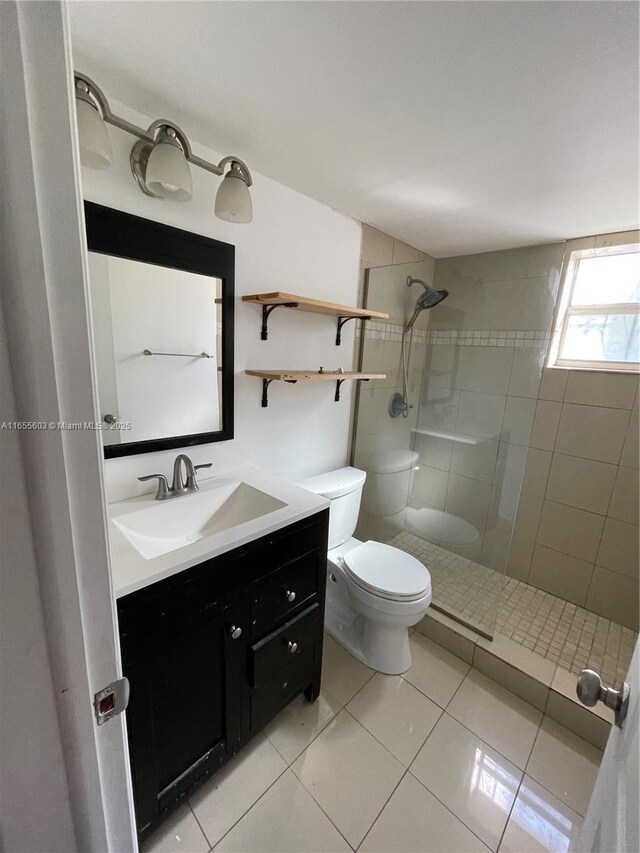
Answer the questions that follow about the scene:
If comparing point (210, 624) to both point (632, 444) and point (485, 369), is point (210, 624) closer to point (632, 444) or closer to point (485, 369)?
point (485, 369)

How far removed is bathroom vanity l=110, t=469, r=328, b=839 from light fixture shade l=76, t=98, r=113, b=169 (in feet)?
3.31

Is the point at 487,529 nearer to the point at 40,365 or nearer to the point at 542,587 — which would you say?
the point at 542,587

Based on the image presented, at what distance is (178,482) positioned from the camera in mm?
1279

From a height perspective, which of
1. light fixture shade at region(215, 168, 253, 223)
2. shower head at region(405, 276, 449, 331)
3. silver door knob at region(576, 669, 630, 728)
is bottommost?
silver door knob at region(576, 669, 630, 728)

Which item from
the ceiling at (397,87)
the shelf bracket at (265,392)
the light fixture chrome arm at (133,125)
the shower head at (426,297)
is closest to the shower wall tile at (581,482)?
the shower head at (426,297)

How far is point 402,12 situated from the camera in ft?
2.32

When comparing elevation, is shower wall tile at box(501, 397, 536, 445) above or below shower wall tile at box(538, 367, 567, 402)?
below

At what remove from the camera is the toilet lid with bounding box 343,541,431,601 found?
1.51 m

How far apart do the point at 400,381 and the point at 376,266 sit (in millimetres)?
711

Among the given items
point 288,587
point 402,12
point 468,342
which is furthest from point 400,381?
point 402,12

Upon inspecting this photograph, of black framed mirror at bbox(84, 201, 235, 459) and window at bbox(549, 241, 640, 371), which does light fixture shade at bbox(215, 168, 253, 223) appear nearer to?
black framed mirror at bbox(84, 201, 235, 459)

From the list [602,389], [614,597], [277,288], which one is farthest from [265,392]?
[614,597]

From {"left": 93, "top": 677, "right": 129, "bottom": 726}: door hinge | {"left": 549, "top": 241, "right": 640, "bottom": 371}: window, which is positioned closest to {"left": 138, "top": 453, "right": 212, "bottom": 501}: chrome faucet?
{"left": 93, "top": 677, "right": 129, "bottom": 726}: door hinge

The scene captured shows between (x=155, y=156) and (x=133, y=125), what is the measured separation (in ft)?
0.47
